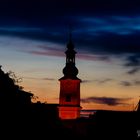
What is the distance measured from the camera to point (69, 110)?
130250 millimetres

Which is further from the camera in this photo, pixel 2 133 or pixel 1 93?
pixel 1 93

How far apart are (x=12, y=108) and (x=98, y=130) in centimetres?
3976

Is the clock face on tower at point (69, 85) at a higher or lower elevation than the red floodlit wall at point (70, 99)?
higher

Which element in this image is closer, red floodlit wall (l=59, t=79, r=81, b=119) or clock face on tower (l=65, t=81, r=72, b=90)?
red floodlit wall (l=59, t=79, r=81, b=119)

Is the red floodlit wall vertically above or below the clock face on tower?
below

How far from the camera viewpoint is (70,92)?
5113 inches

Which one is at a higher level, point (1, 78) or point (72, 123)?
point (72, 123)

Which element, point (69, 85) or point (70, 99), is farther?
point (69, 85)

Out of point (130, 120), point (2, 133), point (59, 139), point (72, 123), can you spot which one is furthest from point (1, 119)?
point (72, 123)

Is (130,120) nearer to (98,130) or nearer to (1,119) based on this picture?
(98,130)

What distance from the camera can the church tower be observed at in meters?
129

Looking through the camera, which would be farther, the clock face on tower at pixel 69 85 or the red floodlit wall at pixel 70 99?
the clock face on tower at pixel 69 85

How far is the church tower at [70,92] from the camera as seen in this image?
129 meters

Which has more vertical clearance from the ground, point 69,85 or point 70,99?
point 69,85
